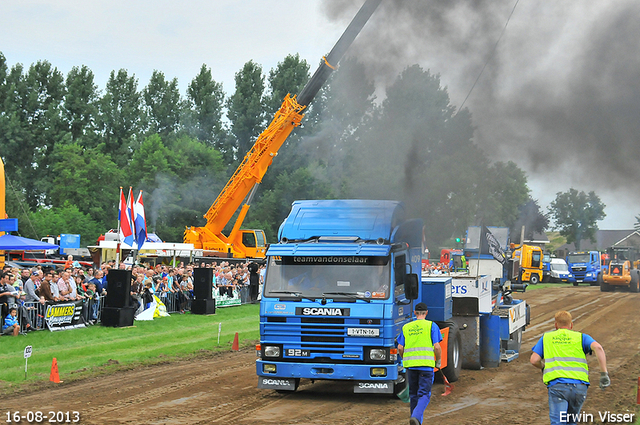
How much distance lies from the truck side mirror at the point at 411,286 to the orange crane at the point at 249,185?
13408 millimetres

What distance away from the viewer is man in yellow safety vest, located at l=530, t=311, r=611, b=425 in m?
7.34

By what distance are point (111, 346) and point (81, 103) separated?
179 ft

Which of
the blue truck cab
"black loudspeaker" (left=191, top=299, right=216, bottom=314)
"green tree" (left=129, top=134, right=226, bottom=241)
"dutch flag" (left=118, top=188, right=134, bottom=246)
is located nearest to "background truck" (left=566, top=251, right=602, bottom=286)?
"green tree" (left=129, top=134, right=226, bottom=241)

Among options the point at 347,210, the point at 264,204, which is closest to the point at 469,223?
the point at 347,210

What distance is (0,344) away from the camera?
52.0ft

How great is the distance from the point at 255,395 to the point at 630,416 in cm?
619

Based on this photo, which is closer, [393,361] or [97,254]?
[393,361]

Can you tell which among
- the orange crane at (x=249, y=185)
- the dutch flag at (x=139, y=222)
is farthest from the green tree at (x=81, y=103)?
the dutch flag at (x=139, y=222)

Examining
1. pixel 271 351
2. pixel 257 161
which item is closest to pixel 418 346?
pixel 271 351

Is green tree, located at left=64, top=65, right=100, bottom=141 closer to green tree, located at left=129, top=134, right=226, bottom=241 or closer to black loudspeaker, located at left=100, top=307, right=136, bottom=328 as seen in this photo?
green tree, located at left=129, top=134, right=226, bottom=241

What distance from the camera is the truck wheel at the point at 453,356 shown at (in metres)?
12.7

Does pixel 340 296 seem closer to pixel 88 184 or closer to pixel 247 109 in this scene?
pixel 88 184

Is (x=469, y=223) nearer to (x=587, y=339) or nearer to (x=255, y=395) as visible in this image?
(x=255, y=395)

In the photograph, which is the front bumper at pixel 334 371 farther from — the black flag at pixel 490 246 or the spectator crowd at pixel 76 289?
the black flag at pixel 490 246
